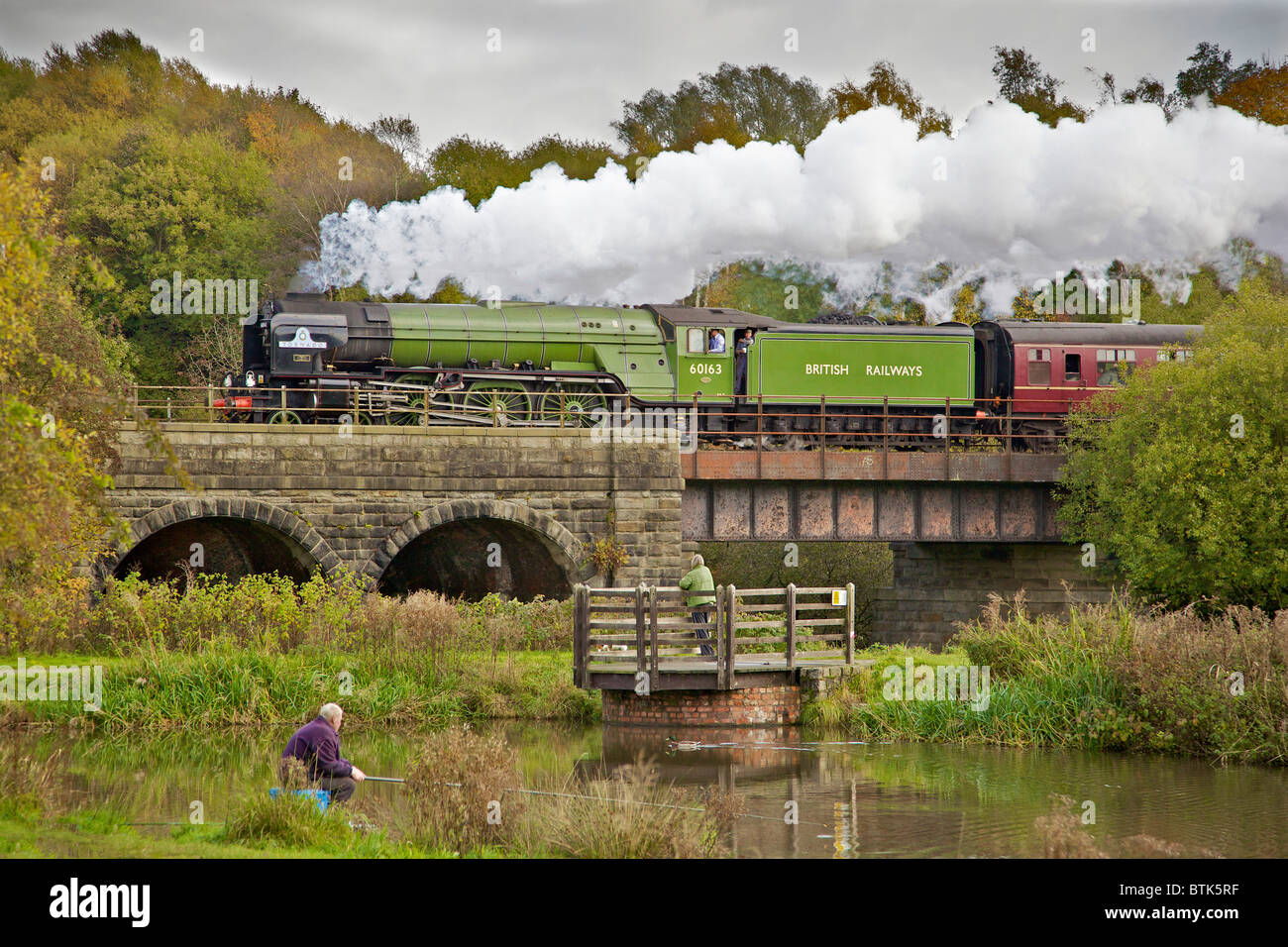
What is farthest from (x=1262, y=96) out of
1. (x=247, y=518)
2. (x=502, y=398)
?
(x=247, y=518)

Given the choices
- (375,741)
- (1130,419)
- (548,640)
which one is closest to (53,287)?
(375,741)

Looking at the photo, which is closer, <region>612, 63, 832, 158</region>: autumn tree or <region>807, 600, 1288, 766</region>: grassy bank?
<region>807, 600, 1288, 766</region>: grassy bank

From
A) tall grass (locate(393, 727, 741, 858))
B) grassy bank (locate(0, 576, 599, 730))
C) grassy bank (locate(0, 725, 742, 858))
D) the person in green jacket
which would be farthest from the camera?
the person in green jacket

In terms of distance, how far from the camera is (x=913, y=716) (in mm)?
18969

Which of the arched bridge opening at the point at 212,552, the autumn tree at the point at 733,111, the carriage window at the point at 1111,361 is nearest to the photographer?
the arched bridge opening at the point at 212,552

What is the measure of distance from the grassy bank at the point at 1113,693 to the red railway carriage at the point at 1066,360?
489 inches

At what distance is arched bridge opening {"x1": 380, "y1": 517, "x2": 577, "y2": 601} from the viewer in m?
28.6

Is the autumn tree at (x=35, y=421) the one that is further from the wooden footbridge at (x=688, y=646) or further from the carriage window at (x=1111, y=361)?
the carriage window at (x=1111, y=361)

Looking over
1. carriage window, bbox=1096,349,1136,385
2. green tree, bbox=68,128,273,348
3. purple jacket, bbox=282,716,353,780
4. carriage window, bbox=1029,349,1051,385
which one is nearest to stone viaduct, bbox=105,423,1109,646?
carriage window, bbox=1029,349,1051,385

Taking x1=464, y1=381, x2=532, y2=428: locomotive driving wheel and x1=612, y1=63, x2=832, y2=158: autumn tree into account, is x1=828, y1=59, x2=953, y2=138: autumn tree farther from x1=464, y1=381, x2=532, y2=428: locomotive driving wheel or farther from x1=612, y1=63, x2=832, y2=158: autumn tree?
x1=464, y1=381, x2=532, y2=428: locomotive driving wheel

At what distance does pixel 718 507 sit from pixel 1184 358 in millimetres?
10496

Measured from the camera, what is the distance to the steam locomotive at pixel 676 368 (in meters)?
27.4

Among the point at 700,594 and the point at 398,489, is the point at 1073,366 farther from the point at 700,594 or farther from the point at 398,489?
the point at 398,489

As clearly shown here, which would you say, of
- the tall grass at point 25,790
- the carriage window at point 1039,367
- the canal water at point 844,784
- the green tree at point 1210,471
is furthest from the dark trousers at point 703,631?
the carriage window at point 1039,367
